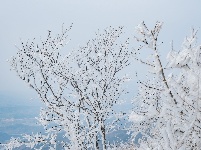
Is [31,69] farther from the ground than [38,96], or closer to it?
farther from the ground

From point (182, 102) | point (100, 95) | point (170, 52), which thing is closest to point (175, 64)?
point (170, 52)

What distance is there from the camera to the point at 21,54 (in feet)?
40.3

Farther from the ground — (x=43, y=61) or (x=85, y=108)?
(x=43, y=61)

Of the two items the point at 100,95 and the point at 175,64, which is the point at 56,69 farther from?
the point at 175,64

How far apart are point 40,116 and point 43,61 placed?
2147mm

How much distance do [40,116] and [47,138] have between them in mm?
894

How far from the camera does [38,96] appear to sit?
12.1 meters

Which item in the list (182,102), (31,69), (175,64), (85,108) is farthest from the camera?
(31,69)

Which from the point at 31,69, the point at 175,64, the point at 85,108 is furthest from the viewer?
the point at 31,69

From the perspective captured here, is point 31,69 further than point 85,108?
Yes

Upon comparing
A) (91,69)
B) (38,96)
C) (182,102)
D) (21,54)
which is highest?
(21,54)

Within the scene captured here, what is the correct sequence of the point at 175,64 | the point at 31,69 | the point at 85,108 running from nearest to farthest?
the point at 175,64, the point at 85,108, the point at 31,69

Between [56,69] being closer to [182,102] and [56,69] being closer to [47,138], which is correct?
[47,138]

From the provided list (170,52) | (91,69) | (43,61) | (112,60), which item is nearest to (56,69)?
(43,61)
